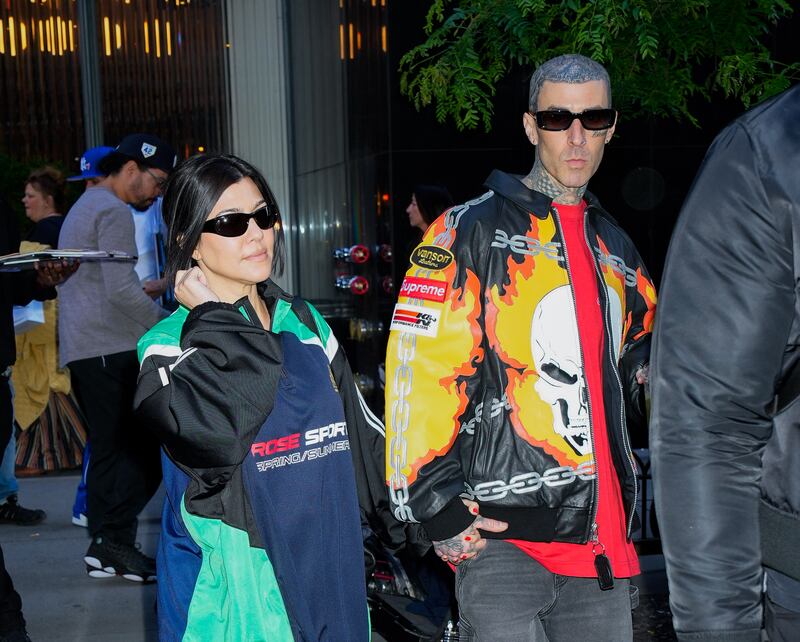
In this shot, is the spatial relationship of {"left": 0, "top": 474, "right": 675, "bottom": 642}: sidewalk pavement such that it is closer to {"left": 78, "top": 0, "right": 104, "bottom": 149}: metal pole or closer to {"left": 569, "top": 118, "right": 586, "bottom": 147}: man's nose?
{"left": 569, "top": 118, "right": 586, "bottom": 147}: man's nose

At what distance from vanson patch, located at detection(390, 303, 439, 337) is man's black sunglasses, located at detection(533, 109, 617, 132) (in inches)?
26.3

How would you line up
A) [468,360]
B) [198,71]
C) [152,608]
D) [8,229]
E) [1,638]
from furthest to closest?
[198,71] → [152,608] → [8,229] → [1,638] → [468,360]

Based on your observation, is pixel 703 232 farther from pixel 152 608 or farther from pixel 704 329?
pixel 152 608

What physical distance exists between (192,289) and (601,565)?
4.28 feet

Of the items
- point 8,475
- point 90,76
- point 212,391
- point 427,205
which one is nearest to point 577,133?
point 212,391

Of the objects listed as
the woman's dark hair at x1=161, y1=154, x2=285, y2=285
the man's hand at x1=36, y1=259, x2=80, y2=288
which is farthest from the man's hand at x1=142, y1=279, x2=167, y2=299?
the woman's dark hair at x1=161, y1=154, x2=285, y2=285

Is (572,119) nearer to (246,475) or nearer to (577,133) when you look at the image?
(577,133)

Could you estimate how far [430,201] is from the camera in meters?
6.98

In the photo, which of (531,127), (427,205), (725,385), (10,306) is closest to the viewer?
(725,385)

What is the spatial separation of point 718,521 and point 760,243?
1.37 ft

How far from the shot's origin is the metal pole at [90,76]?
13344 mm

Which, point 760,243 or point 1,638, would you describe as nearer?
point 760,243

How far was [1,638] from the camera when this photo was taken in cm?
470

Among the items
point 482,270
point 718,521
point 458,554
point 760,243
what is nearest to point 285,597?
Result: point 458,554
